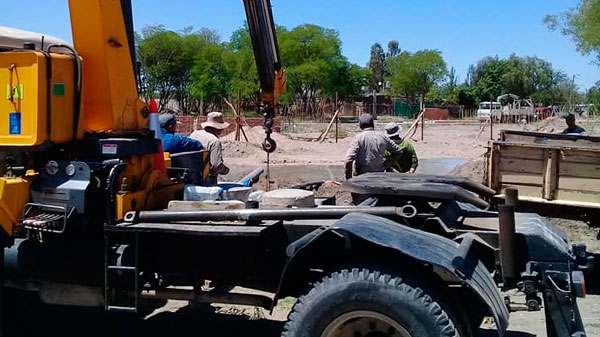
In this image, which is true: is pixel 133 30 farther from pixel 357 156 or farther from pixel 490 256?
pixel 357 156

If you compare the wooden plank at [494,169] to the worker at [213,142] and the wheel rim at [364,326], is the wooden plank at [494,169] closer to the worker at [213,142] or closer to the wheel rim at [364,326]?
the worker at [213,142]

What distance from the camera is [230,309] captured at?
6.32m

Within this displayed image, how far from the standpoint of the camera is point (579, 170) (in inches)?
307

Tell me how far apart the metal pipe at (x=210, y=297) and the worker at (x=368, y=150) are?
407cm

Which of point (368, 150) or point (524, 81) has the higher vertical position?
point (524, 81)

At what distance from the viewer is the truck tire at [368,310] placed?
12.1 feet

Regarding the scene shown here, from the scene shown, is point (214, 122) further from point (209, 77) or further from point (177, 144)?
point (209, 77)

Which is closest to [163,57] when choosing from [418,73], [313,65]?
[313,65]

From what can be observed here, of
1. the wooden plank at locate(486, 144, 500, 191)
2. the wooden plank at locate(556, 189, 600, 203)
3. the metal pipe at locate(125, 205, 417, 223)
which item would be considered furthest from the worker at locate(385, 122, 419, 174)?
the metal pipe at locate(125, 205, 417, 223)

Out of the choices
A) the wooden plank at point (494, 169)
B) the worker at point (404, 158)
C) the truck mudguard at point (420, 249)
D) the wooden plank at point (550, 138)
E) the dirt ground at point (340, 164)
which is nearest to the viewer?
the truck mudguard at point (420, 249)

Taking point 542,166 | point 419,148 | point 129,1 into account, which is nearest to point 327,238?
point 129,1

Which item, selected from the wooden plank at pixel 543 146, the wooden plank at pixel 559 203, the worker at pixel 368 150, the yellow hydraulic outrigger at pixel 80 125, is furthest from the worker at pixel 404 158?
the yellow hydraulic outrigger at pixel 80 125

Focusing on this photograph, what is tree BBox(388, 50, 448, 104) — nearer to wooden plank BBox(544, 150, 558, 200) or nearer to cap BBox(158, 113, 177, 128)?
wooden plank BBox(544, 150, 558, 200)

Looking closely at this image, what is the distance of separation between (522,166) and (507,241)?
175 inches
